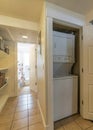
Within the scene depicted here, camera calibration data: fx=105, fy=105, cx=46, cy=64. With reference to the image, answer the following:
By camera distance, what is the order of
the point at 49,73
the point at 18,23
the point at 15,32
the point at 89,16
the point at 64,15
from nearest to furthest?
1. the point at 49,73
2. the point at 64,15
3. the point at 89,16
4. the point at 18,23
5. the point at 15,32

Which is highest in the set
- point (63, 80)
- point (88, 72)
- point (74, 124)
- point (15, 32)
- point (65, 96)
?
point (15, 32)

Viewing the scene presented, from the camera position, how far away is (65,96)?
2277mm

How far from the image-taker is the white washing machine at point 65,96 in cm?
217

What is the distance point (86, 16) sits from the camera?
7.37 ft

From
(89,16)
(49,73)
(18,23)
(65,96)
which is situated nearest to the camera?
(49,73)

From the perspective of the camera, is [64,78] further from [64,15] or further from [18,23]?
[18,23]

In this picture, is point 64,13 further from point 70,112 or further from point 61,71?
point 70,112

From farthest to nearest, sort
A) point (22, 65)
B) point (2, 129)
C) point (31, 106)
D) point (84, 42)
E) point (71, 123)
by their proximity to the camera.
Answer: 1. point (22, 65)
2. point (31, 106)
3. point (84, 42)
4. point (71, 123)
5. point (2, 129)

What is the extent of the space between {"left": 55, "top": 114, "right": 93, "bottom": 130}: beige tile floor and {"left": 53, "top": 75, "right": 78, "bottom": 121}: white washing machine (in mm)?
109

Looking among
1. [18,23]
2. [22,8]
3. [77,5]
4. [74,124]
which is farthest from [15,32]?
[74,124]

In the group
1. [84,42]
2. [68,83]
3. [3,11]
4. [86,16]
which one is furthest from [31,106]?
[86,16]

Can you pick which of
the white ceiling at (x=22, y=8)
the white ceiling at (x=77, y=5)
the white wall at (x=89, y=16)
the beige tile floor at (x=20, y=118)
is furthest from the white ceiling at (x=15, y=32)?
the beige tile floor at (x=20, y=118)

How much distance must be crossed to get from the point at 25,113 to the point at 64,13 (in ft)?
7.74

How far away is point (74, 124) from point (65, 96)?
552 mm
